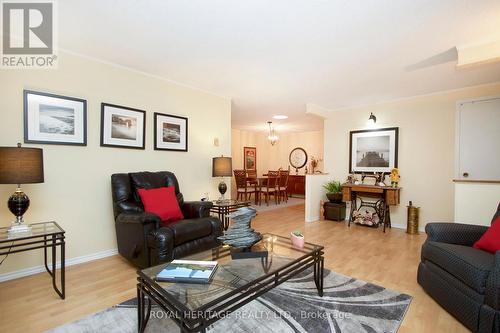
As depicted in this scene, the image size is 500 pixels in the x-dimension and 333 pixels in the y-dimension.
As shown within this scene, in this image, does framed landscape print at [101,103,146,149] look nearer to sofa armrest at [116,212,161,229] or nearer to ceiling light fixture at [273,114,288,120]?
sofa armrest at [116,212,161,229]

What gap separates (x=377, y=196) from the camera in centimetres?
462

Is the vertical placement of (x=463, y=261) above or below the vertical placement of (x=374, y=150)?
below

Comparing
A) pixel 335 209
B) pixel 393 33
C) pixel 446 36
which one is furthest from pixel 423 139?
pixel 393 33

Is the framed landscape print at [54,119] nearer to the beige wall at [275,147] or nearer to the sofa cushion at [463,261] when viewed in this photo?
the sofa cushion at [463,261]

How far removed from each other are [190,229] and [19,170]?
1444 mm

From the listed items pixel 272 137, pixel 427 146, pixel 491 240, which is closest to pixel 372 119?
pixel 427 146

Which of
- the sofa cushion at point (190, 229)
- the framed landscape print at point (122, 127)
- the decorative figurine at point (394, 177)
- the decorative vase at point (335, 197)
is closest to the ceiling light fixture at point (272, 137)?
the decorative vase at point (335, 197)

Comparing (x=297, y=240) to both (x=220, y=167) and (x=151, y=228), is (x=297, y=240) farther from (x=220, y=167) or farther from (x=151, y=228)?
(x=220, y=167)

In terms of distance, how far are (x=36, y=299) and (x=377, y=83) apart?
4544mm

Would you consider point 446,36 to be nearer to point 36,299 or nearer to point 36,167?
point 36,167

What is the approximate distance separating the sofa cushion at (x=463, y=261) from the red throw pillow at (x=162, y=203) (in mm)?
2496

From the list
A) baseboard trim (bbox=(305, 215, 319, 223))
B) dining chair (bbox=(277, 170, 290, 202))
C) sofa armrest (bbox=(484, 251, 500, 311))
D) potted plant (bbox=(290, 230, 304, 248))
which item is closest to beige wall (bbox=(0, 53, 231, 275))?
potted plant (bbox=(290, 230, 304, 248))

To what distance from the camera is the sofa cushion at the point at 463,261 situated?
5.10 ft

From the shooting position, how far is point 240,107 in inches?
198
